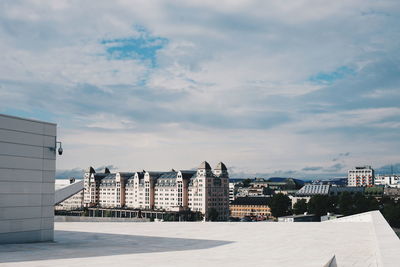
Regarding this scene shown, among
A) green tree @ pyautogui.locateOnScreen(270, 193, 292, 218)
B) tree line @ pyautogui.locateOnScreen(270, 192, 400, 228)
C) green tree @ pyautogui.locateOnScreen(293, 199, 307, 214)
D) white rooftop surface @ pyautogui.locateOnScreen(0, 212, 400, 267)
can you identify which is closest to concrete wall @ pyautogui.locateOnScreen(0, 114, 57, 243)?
white rooftop surface @ pyautogui.locateOnScreen(0, 212, 400, 267)

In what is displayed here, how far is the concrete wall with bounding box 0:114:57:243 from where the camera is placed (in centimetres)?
2405

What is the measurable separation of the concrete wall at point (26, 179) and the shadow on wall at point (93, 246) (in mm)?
1252

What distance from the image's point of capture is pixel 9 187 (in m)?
24.1

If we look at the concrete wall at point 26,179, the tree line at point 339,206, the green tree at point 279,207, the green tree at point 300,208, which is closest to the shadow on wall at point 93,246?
the concrete wall at point 26,179

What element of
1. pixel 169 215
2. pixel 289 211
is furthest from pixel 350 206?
pixel 169 215

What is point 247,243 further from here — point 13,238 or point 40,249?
point 13,238

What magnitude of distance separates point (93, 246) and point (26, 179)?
19.1 ft

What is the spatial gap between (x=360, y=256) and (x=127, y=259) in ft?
33.7

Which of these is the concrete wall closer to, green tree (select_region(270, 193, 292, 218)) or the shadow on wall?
the shadow on wall

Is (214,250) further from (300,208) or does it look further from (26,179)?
(300,208)

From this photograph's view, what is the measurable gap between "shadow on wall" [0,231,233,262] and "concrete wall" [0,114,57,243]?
1252 millimetres

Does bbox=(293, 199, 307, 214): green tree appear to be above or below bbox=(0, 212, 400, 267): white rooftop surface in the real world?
below

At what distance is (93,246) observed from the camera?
75.5 feet

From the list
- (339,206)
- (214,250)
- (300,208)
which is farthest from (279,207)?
(214,250)
